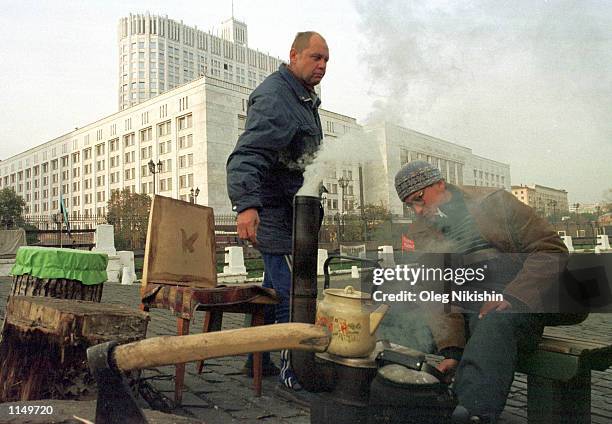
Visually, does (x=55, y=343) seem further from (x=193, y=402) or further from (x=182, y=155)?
(x=182, y=155)

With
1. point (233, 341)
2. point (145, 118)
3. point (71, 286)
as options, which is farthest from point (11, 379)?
point (145, 118)

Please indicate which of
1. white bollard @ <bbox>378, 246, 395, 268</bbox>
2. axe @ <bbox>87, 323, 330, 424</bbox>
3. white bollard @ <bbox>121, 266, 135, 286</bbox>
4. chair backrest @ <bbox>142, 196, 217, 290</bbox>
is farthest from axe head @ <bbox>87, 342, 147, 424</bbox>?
white bollard @ <bbox>121, 266, 135, 286</bbox>

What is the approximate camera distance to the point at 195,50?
33.5ft

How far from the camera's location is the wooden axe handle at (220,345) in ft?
4.72

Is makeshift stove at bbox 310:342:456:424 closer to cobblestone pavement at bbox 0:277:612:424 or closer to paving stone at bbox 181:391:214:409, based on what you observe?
cobblestone pavement at bbox 0:277:612:424

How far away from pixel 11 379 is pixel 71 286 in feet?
2.41

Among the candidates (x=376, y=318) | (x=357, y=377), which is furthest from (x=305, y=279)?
(x=357, y=377)

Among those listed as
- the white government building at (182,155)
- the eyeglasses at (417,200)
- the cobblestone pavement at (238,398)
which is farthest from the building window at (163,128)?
the eyeglasses at (417,200)

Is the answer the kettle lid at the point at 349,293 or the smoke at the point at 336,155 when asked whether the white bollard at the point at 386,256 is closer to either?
the kettle lid at the point at 349,293

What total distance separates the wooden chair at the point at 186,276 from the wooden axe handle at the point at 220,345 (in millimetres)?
979

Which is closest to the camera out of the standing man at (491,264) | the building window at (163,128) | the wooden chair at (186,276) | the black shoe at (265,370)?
the standing man at (491,264)

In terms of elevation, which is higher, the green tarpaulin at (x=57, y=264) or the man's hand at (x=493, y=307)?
the green tarpaulin at (x=57, y=264)

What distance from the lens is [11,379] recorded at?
2365 millimetres

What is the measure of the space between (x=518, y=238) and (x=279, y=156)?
4.48ft
